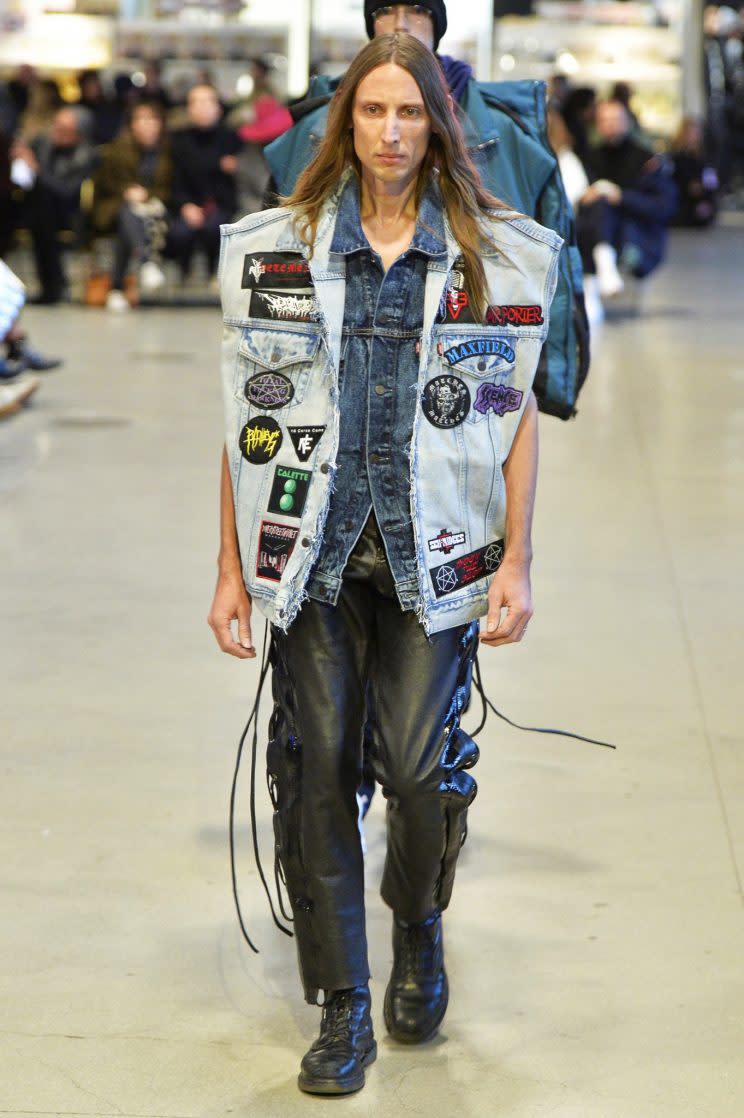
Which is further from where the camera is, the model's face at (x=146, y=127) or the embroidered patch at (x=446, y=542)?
the model's face at (x=146, y=127)

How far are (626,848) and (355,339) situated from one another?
1.39m

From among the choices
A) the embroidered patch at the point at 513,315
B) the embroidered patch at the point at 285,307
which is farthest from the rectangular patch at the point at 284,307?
the embroidered patch at the point at 513,315

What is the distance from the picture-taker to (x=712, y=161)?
69.7 ft

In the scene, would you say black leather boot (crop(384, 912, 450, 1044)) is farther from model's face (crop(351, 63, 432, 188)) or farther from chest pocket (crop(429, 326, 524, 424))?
model's face (crop(351, 63, 432, 188))

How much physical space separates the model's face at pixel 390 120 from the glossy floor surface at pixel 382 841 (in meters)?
1.34

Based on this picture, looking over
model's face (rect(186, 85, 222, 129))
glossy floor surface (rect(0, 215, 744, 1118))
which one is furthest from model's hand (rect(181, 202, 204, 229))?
glossy floor surface (rect(0, 215, 744, 1118))

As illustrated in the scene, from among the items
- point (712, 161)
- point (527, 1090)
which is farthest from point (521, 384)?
point (712, 161)

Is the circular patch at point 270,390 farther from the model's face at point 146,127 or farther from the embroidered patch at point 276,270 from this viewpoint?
the model's face at point 146,127

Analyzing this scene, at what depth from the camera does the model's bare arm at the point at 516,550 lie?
8.28 feet

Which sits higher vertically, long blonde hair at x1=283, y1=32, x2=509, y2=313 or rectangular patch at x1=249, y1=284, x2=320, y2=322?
long blonde hair at x1=283, y1=32, x2=509, y2=313

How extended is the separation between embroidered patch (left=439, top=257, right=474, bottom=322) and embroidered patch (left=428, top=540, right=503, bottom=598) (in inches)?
14.0

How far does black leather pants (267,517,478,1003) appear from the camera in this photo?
247cm

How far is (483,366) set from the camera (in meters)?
2.48

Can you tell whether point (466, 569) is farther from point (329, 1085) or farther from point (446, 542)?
point (329, 1085)
